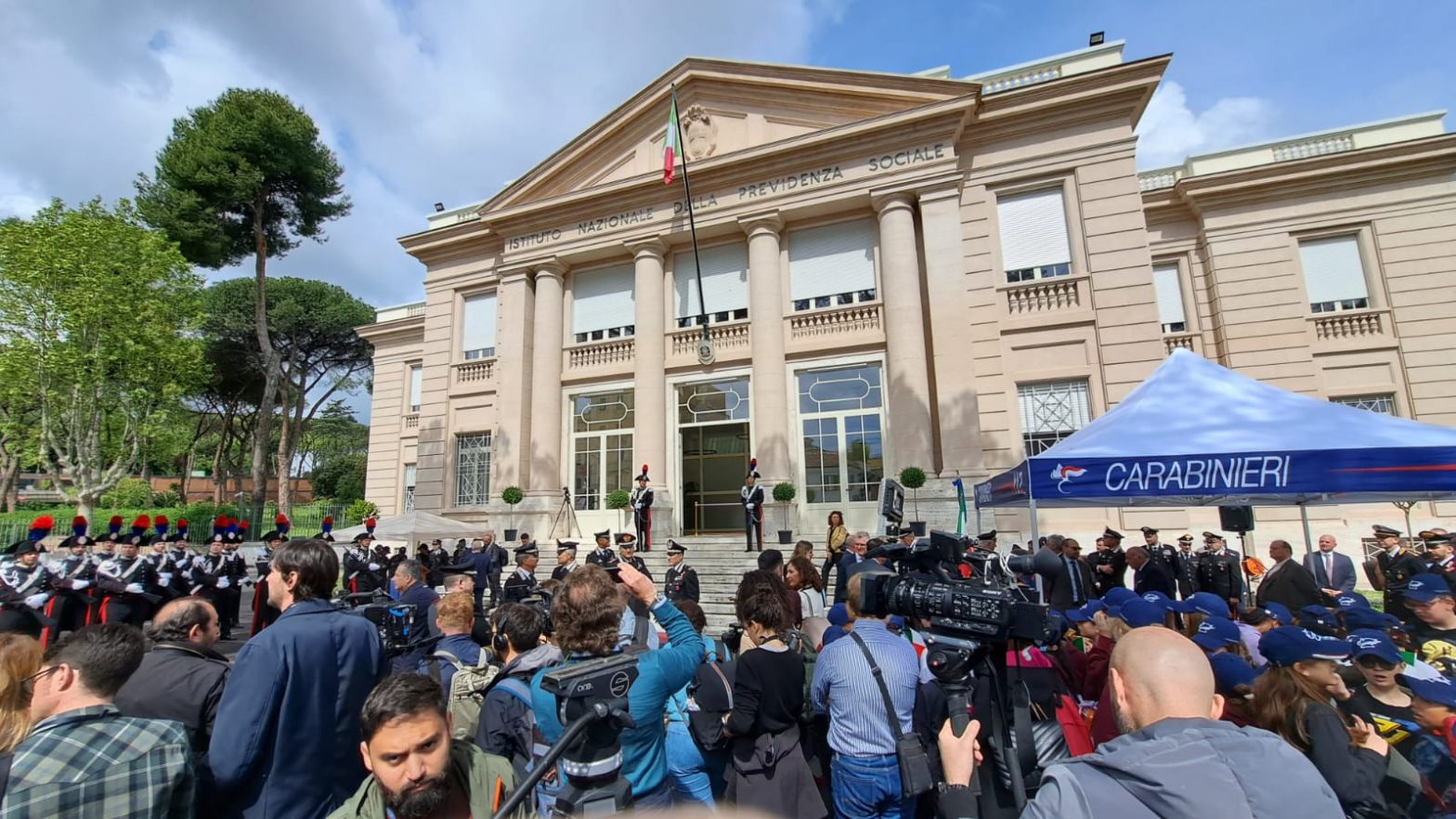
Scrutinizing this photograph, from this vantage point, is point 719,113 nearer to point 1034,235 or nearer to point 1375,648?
point 1034,235

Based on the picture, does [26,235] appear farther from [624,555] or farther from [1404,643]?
[1404,643]

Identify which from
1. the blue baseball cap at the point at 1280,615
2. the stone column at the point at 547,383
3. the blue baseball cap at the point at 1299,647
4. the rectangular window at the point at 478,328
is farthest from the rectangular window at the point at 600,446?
the blue baseball cap at the point at 1299,647

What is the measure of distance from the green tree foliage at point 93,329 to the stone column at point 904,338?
2267cm

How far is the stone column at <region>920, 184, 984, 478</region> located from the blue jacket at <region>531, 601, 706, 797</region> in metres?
11.8

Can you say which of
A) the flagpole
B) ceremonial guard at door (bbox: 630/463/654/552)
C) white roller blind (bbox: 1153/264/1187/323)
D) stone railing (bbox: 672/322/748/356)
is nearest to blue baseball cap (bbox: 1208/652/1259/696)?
ceremonial guard at door (bbox: 630/463/654/552)

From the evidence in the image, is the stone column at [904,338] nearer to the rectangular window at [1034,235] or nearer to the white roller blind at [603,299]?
the rectangular window at [1034,235]

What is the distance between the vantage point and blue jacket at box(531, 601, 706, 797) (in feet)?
7.55

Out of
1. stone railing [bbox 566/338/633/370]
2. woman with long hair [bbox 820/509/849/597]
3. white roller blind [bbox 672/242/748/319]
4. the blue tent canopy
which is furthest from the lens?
stone railing [bbox 566/338/633/370]

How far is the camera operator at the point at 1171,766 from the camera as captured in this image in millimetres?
1319

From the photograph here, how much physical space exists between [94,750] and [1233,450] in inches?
274

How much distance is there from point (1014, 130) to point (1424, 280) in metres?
9.38

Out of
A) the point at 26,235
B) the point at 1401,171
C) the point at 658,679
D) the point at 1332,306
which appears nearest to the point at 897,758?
the point at 658,679

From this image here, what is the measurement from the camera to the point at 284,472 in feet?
99.2

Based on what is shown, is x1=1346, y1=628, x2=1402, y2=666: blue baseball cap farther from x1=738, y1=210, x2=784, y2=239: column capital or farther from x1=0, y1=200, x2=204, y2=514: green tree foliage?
x1=0, y1=200, x2=204, y2=514: green tree foliage
